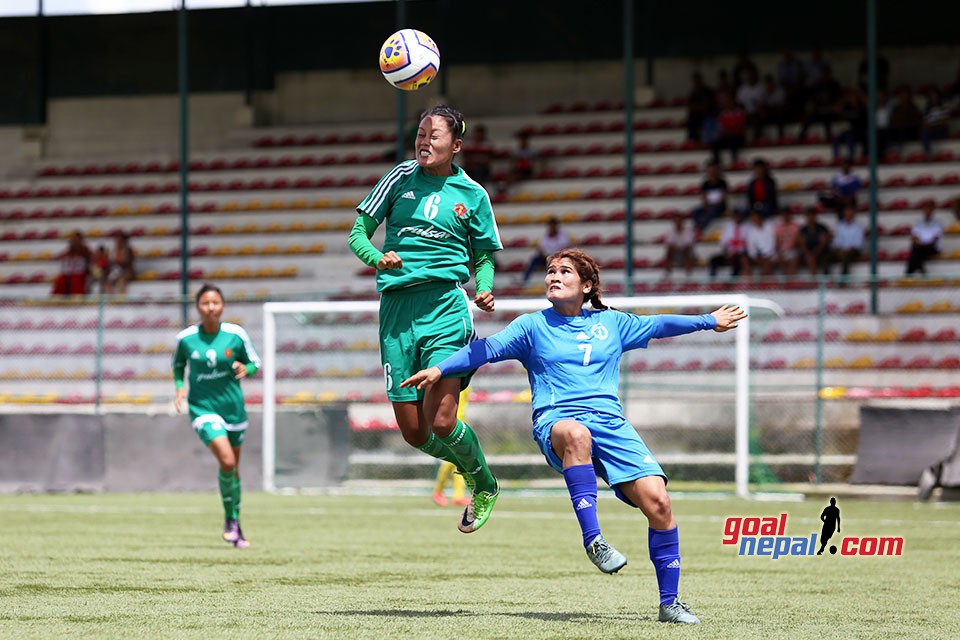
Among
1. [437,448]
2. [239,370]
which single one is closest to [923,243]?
[239,370]

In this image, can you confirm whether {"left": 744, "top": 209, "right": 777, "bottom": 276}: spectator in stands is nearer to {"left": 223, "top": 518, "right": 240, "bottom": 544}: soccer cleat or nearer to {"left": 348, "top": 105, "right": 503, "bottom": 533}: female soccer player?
{"left": 223, "top": 518, "right": 240, "bottom": 544}: soccer cleat

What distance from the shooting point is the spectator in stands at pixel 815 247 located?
22.5m

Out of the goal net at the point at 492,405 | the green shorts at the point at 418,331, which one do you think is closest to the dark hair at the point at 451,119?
the green shorts at the point at 418,331

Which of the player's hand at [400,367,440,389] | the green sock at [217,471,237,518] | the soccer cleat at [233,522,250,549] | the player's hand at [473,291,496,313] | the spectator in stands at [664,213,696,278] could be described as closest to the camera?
the player's hand at [400,367,440,389]

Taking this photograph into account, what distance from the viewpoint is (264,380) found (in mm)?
19344

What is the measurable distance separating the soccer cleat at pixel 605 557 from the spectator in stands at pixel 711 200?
701 inches

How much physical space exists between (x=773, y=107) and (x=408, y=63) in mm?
19894

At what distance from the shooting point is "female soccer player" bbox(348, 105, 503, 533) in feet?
27.4

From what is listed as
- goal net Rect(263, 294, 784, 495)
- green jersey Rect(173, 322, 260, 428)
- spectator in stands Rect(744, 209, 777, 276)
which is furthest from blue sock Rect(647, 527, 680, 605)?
spectator in stands Rect(744, 209, 777, 276)

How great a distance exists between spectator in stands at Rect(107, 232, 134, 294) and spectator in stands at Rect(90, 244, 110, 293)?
0.13 m

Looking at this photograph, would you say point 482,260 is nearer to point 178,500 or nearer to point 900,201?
point 178,500

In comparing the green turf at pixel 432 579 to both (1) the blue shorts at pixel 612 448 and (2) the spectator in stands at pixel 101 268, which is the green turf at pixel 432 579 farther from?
(2) the spectator in stands at pixel 101 268

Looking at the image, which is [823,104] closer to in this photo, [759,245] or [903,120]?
[903,120]

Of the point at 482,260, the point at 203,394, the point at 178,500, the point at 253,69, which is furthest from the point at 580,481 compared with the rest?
the point at 253,69
